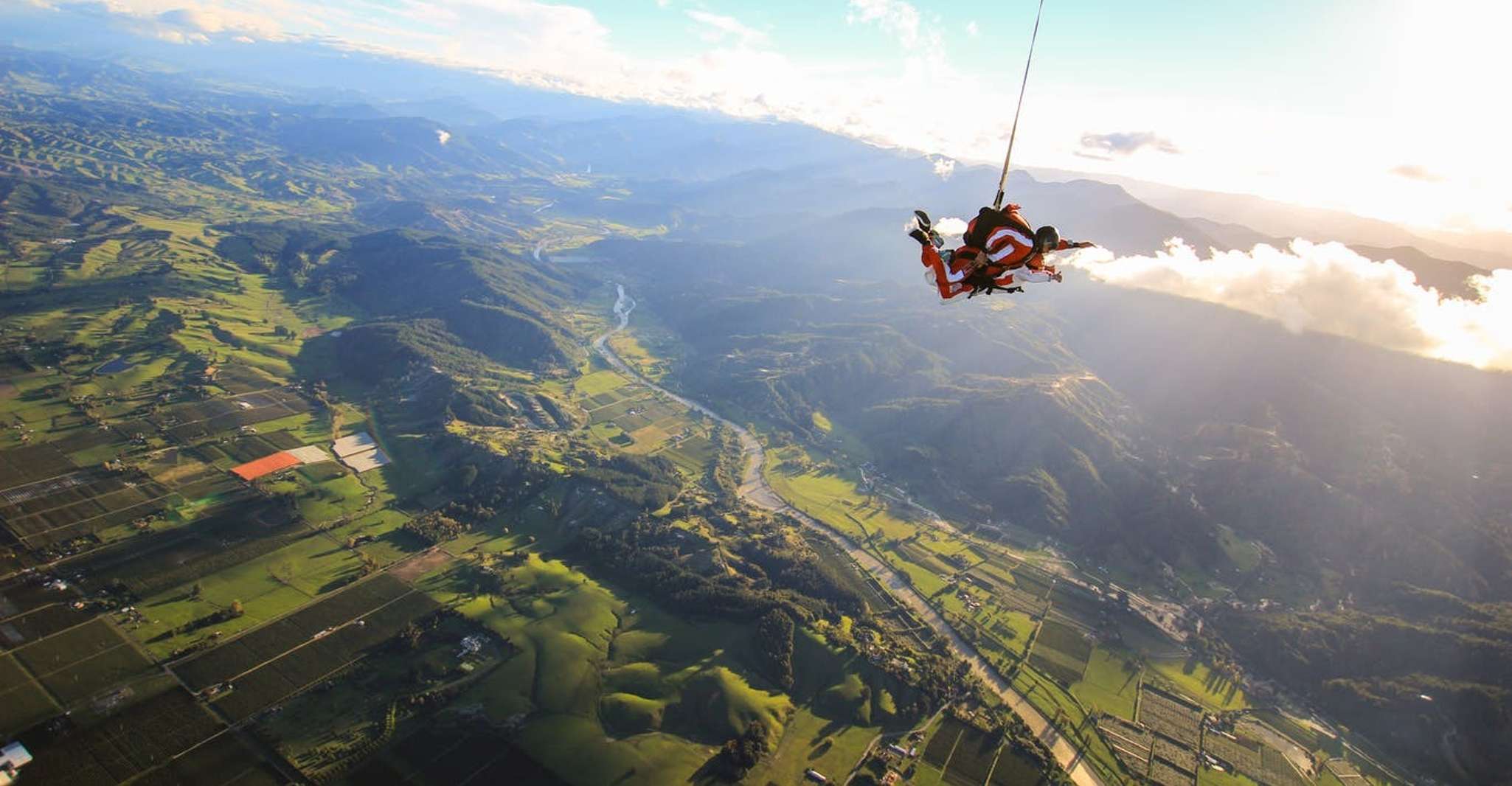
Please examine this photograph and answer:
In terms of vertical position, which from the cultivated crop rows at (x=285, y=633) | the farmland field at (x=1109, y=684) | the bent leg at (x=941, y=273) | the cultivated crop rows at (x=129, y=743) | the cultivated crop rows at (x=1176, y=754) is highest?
the bent leg at (x=941, y=273)

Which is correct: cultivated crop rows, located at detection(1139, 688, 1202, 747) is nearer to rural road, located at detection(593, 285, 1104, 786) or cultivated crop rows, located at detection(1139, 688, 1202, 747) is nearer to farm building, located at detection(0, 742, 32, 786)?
rural road, located at detection(593, 285, 1104, 786)

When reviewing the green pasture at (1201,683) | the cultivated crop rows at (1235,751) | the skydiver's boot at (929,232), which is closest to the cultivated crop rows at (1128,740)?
the cultivated crop rows at (1235,751)

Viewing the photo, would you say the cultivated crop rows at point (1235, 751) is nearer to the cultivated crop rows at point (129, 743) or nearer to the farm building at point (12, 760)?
the cultivated crop rows at point (129, 743)

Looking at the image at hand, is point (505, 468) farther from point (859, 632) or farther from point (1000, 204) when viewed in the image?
point (1000, 204)

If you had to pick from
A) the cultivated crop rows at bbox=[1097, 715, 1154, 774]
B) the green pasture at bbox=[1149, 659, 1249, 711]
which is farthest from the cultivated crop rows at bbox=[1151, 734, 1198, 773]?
the green pasture at bbox=[1149, 659, 1249, 711]

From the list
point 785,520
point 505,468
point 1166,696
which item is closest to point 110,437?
point 505,468

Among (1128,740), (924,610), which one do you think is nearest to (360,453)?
(924,610)
